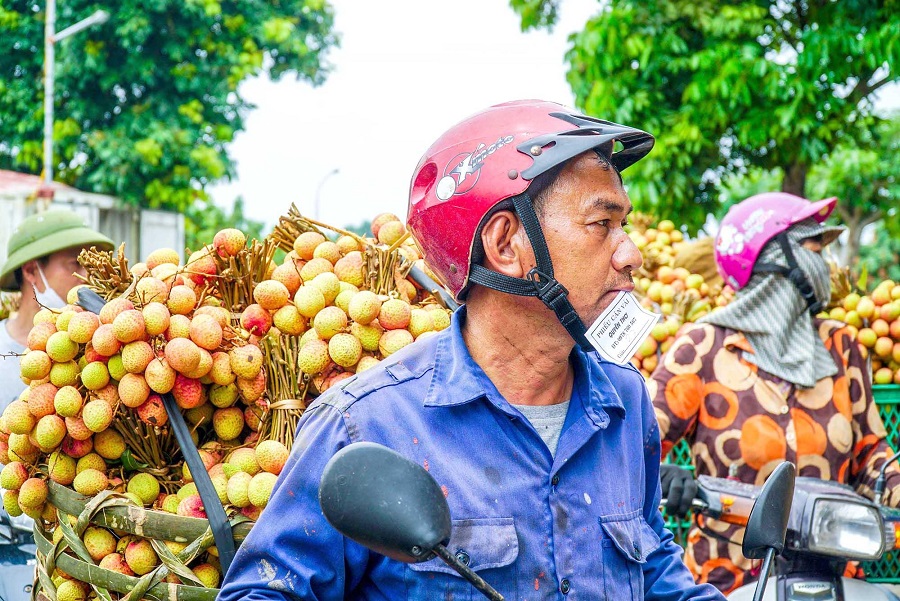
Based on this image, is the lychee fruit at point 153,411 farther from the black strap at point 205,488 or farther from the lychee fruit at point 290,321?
the lychee fruit at point 290,321

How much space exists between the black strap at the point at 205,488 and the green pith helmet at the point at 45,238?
1.95 m

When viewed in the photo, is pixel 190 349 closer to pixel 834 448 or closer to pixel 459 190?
pixel 459 190

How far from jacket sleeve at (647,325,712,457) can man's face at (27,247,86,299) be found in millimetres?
2657

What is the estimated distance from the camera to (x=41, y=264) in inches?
162

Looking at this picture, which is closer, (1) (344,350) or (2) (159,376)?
(2) (159,376)

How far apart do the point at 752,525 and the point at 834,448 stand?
80.0 inches

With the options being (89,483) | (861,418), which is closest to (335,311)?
(89,483)

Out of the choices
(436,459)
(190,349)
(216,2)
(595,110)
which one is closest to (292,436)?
(190,349)

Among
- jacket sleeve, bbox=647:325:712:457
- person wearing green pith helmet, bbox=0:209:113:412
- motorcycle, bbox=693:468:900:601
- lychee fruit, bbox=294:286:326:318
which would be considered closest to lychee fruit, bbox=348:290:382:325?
lychee fruit, bbox=294:286:326:318

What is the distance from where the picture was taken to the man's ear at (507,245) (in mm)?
1856

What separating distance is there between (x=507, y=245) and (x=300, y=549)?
→ 74 centimetres

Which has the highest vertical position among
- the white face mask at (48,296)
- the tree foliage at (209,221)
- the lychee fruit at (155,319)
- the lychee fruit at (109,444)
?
the lychee fruit at (155,319)

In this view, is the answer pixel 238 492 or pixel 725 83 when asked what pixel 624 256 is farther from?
pixel 725 83

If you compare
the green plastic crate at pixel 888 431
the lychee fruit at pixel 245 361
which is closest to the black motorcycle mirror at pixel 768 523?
the lychee fruit at pixel 245 361
